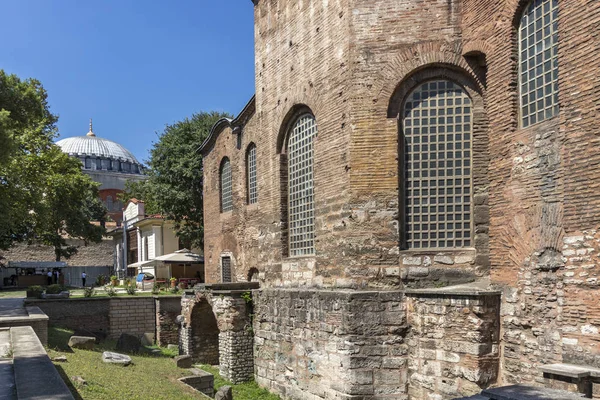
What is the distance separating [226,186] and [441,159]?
34.8ft

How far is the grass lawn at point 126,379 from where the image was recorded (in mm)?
9023

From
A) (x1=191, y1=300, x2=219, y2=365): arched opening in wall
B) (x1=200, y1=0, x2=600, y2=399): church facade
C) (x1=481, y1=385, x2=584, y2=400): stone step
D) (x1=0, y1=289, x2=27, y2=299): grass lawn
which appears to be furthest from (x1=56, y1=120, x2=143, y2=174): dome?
(x1=481, y1=385, x2=584, y2=400): stone step

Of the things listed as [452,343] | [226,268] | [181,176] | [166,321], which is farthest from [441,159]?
[181,176]

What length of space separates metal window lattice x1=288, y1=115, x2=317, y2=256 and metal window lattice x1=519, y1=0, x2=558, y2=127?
480cm

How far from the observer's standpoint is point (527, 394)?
21.5 ft

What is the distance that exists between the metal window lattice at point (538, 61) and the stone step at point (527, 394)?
406 centimetres

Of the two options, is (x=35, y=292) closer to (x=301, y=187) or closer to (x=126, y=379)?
(x=126, y=379)

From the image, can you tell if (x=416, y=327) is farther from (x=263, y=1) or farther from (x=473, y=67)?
(x=263, y=1)

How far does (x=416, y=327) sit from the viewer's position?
1016cm

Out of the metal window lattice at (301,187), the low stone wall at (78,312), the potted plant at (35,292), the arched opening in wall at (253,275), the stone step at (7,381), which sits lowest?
the low stone wall at (78,312)

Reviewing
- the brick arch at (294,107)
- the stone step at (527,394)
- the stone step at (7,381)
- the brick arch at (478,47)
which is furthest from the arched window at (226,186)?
the stone step at (527,394)

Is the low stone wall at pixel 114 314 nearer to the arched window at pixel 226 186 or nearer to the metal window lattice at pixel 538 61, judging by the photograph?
the arched window at pixel 226 186

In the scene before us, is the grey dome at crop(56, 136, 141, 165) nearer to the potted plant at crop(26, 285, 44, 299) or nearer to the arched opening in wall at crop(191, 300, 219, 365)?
the potted plant at crop(26, 285, 44, 299)

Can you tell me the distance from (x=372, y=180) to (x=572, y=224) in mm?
3905
